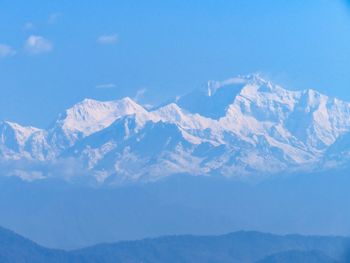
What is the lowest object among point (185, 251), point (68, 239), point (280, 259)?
point (280, 259)

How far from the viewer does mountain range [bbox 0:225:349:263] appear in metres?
134

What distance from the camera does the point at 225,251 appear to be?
485 feet

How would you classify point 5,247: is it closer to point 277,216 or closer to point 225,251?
point 225,251

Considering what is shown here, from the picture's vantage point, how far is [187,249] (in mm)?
148000

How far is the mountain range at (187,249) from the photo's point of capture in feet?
438

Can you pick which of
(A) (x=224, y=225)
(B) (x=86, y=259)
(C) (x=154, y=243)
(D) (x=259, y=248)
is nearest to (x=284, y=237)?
(D) (x=259, y=248)

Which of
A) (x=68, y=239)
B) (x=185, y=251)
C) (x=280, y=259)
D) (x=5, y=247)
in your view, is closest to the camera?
(x=280, y=259)

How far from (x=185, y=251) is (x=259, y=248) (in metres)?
9.54

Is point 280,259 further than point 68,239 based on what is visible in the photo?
No

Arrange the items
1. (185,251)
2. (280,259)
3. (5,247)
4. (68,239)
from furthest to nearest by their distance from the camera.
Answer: (68,239) → (185,251) → (5,247) → (280,259)

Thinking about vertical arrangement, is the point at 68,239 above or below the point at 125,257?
above

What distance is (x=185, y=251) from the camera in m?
147

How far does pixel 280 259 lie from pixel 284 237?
84.6 ft

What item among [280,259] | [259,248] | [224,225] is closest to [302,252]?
[280,259]
